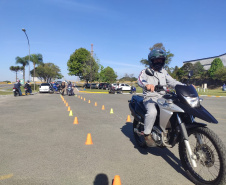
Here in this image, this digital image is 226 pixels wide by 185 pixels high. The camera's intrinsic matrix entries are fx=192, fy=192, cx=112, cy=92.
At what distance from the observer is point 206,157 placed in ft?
8.94

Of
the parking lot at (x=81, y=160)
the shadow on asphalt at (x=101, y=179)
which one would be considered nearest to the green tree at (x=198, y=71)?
the parking lot at (x=81, y=160)

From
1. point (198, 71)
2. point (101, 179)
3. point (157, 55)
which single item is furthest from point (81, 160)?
point (198, 71)

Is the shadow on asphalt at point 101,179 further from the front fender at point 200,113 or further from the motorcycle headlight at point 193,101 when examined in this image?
the motorcycle headlight at point 193,101

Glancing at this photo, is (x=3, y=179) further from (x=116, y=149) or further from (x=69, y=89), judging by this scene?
(x=69, y=89)

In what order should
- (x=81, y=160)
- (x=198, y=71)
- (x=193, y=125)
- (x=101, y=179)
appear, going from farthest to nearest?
(x=198, y=71)
(x=81, y=160)
(x=101, y=179)
(x=193, y=125)

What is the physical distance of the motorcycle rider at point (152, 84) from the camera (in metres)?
3.42

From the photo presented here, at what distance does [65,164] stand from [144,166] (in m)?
1.43

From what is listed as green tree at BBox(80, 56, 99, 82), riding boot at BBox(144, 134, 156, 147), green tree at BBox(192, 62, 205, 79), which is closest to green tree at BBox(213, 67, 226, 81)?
green tree at BBox(192, 62, 205, 79)

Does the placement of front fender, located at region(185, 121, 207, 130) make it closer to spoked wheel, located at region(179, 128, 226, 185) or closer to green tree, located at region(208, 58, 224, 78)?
spoked wheel, located at region(179, 128, 226, 185)

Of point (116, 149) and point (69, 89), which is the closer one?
point (116, 149)

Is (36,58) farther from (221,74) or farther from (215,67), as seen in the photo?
(215,67)

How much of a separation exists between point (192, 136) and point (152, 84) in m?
1.08

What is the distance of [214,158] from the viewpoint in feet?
8.54

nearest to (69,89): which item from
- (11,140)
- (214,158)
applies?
(11,140)
